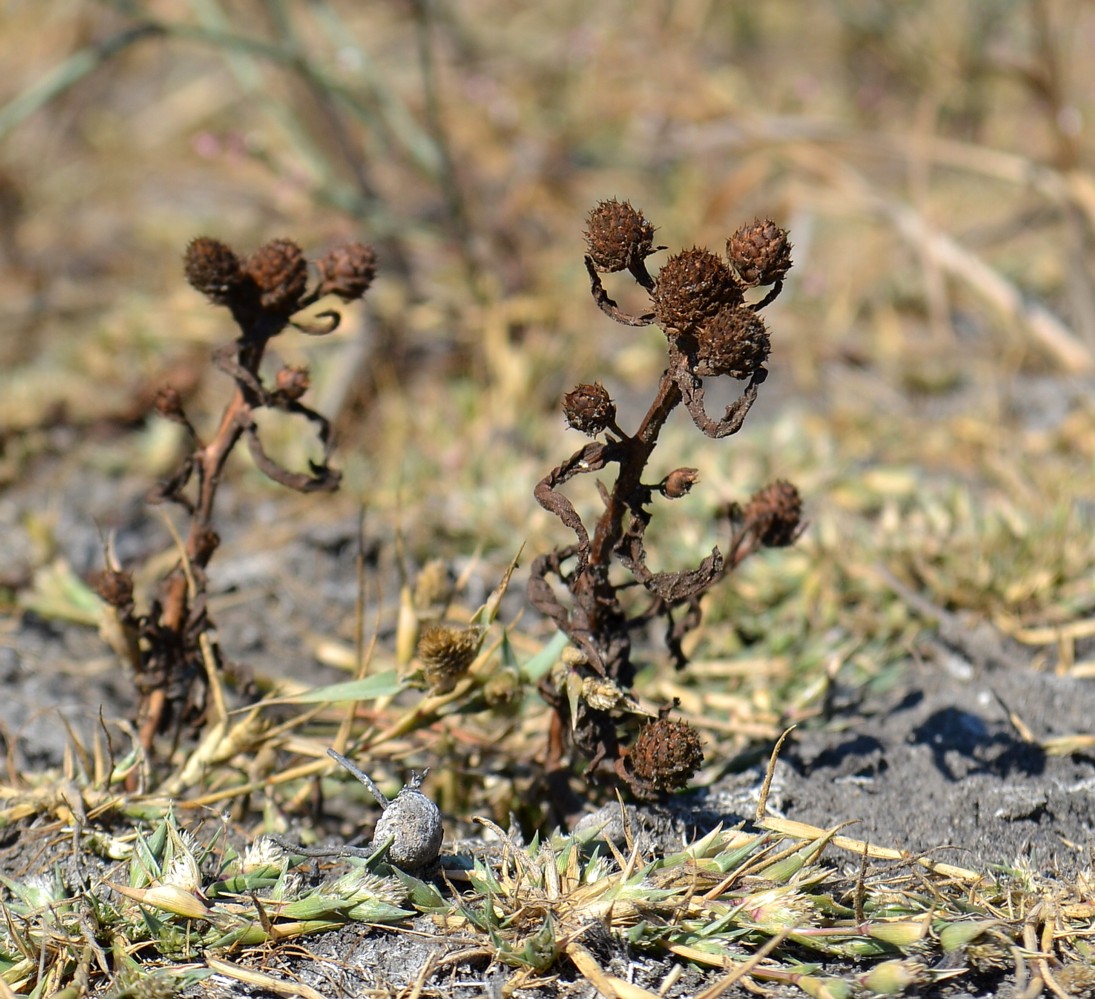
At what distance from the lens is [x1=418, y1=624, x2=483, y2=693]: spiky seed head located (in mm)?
1515

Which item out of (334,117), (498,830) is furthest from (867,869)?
(334,117)

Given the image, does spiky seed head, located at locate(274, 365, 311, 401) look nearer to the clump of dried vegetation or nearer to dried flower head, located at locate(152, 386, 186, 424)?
the clump of dried vegetation

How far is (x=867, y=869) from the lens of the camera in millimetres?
1415

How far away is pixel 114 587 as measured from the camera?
1.54 m

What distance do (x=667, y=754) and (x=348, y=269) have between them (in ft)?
2.45

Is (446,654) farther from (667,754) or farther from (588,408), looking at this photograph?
(588,408)

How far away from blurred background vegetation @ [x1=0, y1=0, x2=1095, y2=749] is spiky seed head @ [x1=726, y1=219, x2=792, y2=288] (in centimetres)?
87

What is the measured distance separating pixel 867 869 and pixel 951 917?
120 millimetres

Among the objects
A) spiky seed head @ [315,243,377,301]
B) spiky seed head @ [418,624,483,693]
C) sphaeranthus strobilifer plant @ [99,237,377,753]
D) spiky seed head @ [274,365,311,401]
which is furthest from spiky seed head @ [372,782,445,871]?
spiky seed head @ [315,243,377,301]

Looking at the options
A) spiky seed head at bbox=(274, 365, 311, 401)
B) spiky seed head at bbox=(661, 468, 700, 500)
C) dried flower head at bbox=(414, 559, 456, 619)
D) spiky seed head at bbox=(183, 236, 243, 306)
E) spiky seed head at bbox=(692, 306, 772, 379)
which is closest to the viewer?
spiky seed head at bbox=(692, 306, 772, 379)

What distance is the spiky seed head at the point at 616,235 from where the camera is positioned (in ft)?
4.02

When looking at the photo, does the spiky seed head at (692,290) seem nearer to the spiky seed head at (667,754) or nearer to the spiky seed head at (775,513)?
the spiky seed head at (775,513)

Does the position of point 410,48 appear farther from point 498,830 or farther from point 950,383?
point 498,830

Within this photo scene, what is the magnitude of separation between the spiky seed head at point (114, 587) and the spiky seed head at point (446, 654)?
0.41 m
